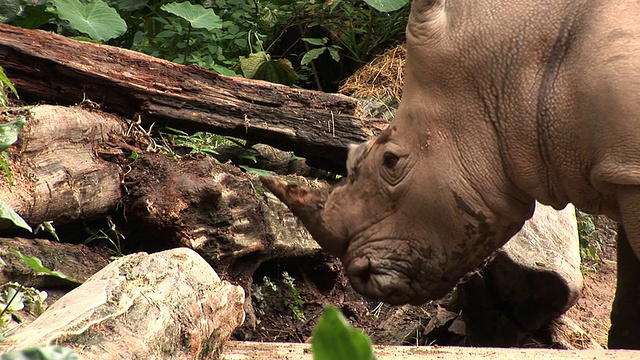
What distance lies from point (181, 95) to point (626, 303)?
289cm

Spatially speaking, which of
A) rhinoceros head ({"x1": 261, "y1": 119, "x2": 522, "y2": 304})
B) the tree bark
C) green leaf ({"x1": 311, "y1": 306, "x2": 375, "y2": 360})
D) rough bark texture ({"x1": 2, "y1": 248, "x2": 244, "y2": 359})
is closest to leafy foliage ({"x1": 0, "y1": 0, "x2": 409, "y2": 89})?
the tree bark

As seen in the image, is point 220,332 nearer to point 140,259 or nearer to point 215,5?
point 140,259

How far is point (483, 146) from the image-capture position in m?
4.10

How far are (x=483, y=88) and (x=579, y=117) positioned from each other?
48 cm

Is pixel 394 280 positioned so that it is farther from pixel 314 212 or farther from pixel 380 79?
pixel 380 79

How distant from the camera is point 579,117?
3.74 meters

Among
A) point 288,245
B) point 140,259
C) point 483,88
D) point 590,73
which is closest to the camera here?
point 140,259

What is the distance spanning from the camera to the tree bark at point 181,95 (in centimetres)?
518

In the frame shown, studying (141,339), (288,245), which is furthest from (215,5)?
(141,339)

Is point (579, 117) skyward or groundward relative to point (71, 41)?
skyward

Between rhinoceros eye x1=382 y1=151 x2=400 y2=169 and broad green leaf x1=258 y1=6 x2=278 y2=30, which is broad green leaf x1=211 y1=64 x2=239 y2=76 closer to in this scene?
broad green leaf x1=258 y1=6 x2=278 y2=30

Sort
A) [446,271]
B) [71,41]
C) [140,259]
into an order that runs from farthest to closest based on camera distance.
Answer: [71,41], [446,271], [140,259]

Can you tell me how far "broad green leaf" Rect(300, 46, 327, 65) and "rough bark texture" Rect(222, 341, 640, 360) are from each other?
14.5 ft

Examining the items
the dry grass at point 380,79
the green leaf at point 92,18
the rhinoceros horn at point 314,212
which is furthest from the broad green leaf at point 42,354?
the dry grass at point 380,79
